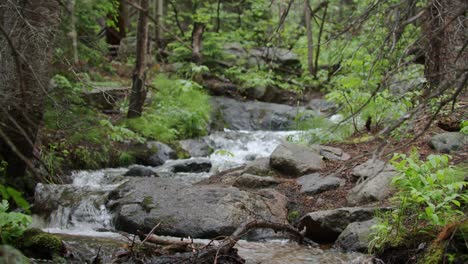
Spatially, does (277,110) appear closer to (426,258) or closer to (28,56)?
(28,56)

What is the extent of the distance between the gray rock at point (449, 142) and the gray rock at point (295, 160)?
183 cm

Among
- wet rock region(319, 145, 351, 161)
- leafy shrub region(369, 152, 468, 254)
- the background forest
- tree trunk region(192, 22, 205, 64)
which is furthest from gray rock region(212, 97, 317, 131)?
leafy shrub region(369, 152, 468, 254)

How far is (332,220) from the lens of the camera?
5855 millimetres

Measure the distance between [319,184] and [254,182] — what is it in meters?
1.03

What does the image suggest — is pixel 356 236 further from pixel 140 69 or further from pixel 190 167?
pixel 140 69

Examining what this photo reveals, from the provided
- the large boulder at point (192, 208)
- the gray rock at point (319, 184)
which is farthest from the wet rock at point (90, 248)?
the gray rock at point (319, 184)

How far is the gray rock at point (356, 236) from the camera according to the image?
5.23 m

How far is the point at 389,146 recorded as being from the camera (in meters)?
7.92

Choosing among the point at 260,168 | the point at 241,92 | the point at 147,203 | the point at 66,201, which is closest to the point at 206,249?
the point at 147,203

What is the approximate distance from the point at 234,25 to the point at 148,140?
445 inches

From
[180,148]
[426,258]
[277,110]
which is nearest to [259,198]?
[426,258]

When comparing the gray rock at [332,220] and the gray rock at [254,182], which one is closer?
the gray rock at [332,220]

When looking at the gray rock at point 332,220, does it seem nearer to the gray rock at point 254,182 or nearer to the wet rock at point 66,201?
the gray rock at point 254,182

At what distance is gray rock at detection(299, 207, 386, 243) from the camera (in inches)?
228
